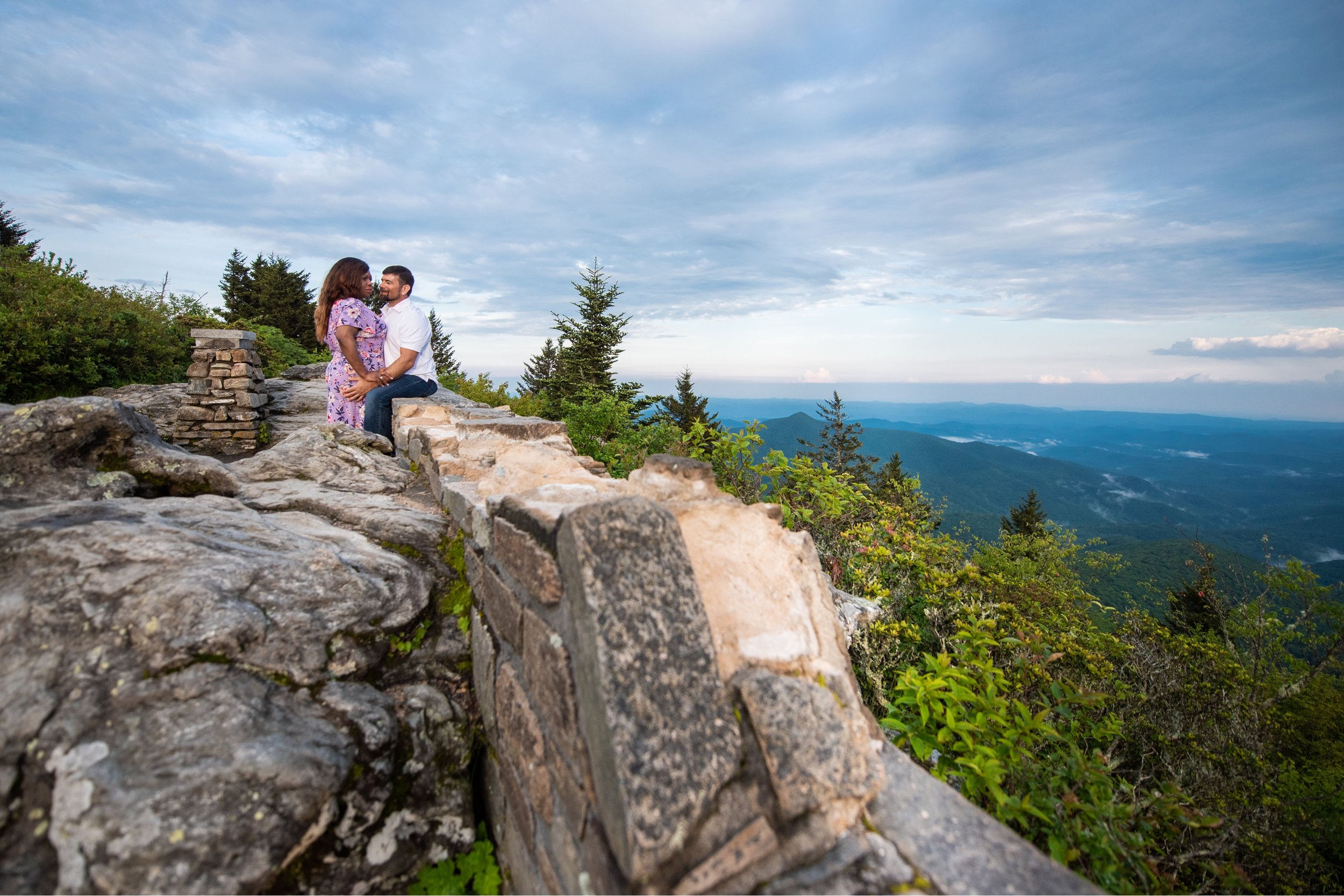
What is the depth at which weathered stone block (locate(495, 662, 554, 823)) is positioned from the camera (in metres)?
1.82

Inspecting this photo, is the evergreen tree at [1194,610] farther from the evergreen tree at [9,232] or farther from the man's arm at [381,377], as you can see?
the evergreen tree at [9,232]

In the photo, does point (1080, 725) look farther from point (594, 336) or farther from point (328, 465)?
point (594, 336)

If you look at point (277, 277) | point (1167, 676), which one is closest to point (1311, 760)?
point (1167, 676)

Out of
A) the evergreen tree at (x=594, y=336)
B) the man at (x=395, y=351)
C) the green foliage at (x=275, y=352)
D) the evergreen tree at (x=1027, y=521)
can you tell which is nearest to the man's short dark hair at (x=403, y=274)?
the man at (x=395, y=351)

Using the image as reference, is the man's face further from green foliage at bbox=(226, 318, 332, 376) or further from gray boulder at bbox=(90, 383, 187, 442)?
green foliage at bbox=(226, 318, 332, 376)

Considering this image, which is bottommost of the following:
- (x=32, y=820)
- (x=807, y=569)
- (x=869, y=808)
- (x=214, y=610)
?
(x=32, y=820)

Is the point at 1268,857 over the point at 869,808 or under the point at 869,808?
under

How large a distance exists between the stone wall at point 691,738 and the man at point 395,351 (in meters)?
3.72

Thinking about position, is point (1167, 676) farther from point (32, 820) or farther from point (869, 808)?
point (32, 820)

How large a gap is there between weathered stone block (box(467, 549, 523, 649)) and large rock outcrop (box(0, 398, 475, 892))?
25cm

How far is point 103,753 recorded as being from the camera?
163 cm

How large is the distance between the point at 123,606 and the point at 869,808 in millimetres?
2521

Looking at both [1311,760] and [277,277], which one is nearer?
[1311,760]

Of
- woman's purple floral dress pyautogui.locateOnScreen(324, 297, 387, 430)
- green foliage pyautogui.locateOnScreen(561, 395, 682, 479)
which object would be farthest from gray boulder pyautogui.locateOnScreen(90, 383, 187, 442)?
green foliage pyautogui.locateOnScreen(561, 395, 682, 479)
